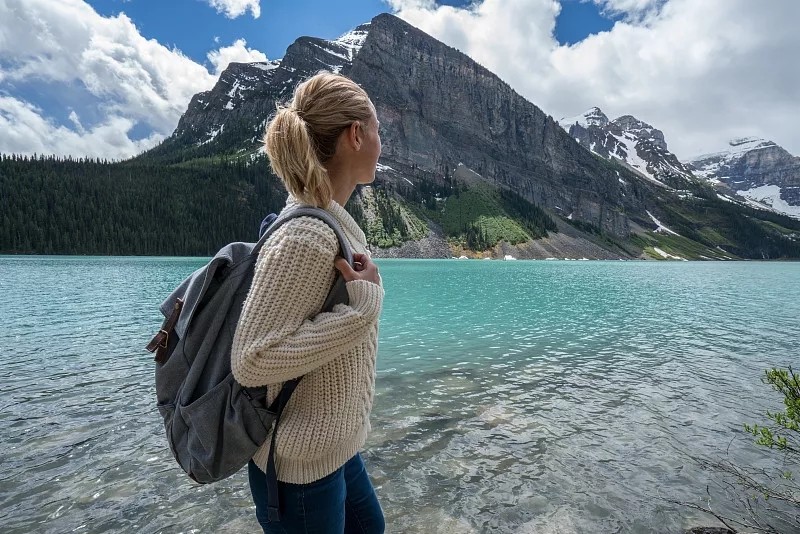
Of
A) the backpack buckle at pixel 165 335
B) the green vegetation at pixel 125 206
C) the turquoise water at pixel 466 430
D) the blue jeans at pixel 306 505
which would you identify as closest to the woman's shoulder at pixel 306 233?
the backpack buckle at pixel 165 335

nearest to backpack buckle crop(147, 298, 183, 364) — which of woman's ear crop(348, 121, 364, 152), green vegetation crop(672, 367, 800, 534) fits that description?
woman's ear crop(348, 121, 364, 152)

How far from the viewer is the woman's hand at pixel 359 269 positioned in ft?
6.92

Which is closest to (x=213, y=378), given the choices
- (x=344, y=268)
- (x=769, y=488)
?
(x=344, y=268)

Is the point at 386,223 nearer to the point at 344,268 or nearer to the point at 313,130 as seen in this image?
the point at 313,130

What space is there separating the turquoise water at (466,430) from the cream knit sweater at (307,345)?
464 cm

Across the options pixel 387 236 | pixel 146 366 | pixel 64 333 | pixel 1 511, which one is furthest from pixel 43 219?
pixel 1 511

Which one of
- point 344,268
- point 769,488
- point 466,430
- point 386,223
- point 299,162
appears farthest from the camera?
point 386,223

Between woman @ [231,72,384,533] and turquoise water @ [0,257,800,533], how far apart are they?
4.48 metres

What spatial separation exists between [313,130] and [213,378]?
1283 millimetres

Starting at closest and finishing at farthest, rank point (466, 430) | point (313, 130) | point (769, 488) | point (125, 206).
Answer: point (313, 130) < point (769, 488) < point (466, 430) < point (125, 206)

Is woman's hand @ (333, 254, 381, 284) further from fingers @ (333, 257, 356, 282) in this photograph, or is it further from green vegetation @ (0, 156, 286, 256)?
green vegetation @ (0, 156, 286, 256)

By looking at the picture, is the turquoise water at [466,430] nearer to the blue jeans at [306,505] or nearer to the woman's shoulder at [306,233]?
the blue jeans at [306,505]

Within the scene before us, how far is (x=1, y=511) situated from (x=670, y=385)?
14778mm

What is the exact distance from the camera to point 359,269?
225 centimetres
